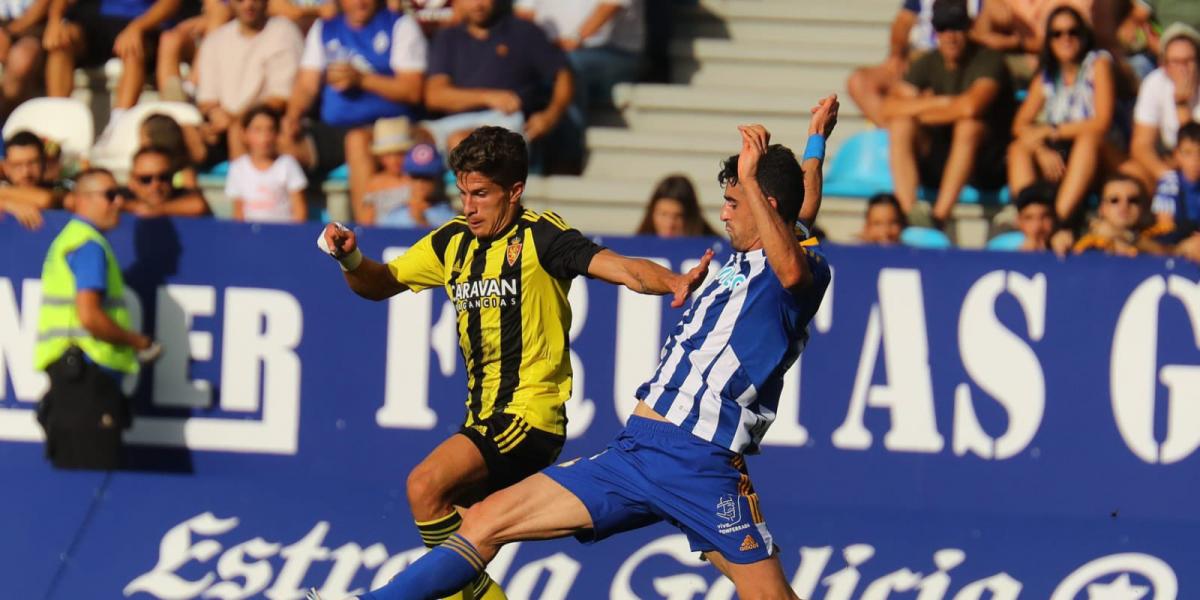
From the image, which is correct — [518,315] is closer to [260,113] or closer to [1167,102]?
[260,113]

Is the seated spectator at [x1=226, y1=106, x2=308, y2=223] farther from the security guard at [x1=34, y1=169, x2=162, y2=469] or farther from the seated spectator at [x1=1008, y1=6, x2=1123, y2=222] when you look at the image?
the seated spectator at [x1=1008, y1=6, x2=1123, y2=222]

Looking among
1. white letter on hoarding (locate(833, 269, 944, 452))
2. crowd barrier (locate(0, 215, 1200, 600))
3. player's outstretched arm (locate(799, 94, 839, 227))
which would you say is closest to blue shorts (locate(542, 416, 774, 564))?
player's outstretched arm (locate(799, 94, 839, 227))

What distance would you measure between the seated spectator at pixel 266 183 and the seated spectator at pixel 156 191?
0.29 metres

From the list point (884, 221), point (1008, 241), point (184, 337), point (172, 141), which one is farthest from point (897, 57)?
point (184, 337)

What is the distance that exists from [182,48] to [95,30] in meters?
0.74

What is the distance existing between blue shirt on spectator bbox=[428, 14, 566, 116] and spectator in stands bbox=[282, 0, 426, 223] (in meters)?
0.18

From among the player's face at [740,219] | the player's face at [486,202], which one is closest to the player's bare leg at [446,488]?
the player's face at [486,202]

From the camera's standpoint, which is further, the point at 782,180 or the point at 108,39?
the point at 108,39

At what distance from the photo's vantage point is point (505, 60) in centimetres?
1093

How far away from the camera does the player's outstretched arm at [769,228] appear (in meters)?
5.84

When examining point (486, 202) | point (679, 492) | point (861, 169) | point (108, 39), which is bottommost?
point (679, 492)

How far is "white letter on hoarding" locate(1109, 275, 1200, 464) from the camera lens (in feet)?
29.2

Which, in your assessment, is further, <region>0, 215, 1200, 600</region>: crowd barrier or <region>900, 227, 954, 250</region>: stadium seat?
<region>900, 227, 954, 250</region>: stadium seat

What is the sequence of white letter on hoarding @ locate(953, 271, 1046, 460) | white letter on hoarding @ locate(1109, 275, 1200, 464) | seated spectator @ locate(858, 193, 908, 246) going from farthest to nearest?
1. seated spectator @ locate(858, 193, 908, 246)
2. white letter on hoarding @ locate(953, 271, 1046, 460)
3. white letter on hoarding @ locate(1109, 275, 1200, 464)
